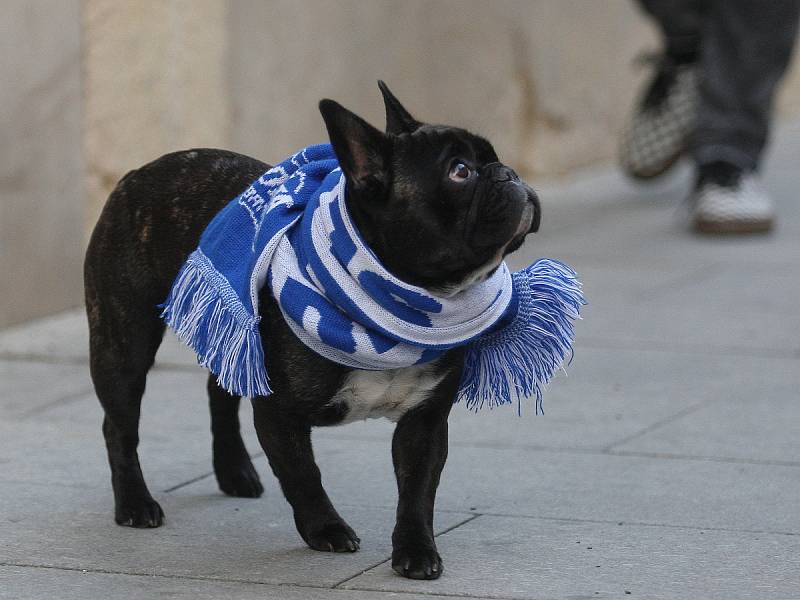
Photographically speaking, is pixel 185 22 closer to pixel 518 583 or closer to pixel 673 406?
pixel 673 406

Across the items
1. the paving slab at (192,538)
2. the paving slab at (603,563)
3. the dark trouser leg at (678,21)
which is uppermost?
the dark trouser leg at (678,21)

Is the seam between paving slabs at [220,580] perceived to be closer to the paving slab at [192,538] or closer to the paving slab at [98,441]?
the paving slab at [192,538]

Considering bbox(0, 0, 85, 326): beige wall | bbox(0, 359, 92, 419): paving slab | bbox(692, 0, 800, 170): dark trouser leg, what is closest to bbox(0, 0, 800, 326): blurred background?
bbox(0, 0, 85, 326): beige wall

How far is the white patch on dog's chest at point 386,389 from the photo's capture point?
3.41 m

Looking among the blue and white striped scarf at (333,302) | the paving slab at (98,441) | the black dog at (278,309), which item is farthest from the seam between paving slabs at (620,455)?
the blue and white striped scarf at (333,302)

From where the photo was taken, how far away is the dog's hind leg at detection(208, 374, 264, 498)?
13.5ft

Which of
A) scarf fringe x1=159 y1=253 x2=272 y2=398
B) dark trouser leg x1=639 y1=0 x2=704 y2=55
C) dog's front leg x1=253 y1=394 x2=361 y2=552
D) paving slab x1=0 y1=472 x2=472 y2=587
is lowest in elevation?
paving slab x1=0 y1=472 x2=472 y2=587

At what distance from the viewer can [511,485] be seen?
4223mm

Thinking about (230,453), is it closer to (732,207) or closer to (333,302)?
(333,302)

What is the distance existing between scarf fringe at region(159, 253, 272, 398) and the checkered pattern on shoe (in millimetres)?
5572

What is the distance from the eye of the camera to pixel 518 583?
→ 10.9 feet

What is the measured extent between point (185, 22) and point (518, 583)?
174 inches

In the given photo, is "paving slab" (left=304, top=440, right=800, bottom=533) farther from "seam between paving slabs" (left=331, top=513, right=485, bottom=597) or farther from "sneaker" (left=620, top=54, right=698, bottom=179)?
"sneaker" (left=620, top=54, right=698, bottom=179)

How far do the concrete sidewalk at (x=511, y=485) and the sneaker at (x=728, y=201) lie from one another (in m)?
1.87
